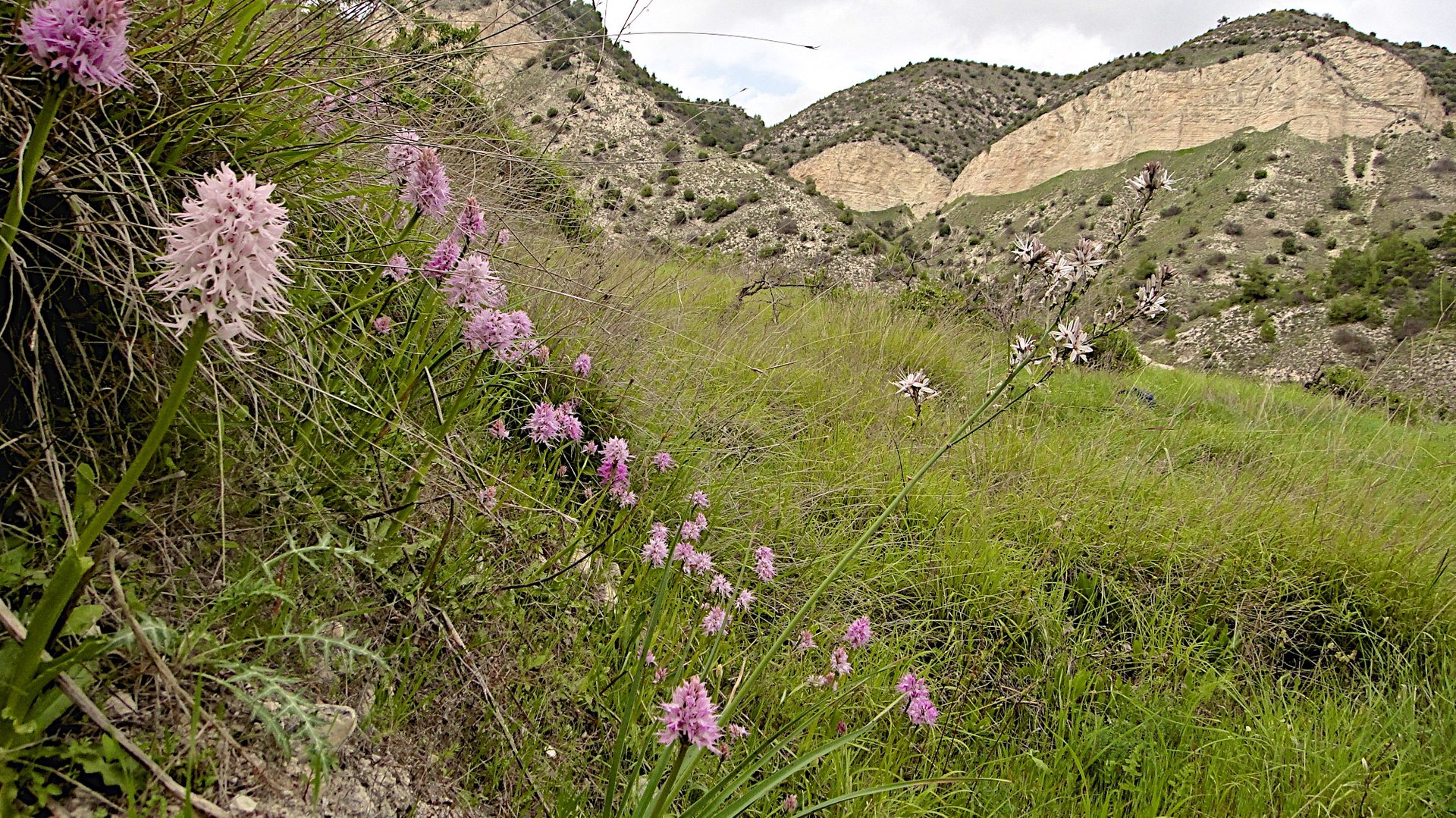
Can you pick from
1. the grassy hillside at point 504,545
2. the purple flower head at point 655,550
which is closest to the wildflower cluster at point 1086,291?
the grassy hillside at point 504,545

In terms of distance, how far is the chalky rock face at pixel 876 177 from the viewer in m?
42.8

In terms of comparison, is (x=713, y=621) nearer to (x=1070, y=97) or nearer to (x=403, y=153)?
(x=403, y=153)

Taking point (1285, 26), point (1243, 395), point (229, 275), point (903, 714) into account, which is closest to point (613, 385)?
point (903, 714)

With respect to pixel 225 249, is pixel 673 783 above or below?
below

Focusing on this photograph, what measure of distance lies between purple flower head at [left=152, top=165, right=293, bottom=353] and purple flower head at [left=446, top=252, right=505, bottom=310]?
648mm

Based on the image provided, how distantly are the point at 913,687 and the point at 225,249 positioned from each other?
2.00m

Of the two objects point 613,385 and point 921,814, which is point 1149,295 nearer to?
point 921,814

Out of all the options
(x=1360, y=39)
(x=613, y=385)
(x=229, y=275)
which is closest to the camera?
(x=229, y=275)

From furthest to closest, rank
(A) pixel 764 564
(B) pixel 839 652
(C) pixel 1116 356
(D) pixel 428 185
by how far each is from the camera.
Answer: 1. (C) pixel 1116 356
2. (A) pixel 764 564
3. (B) pixel 839 652
4. (D) pixel 428 185

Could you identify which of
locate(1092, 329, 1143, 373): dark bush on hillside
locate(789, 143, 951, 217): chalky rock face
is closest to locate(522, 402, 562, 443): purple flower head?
locate(1092, 329, 1143, 373): dark bush on hillside

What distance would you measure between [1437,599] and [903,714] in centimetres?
260

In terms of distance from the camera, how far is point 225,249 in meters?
0.73

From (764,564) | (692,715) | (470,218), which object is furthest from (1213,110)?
(692,715)

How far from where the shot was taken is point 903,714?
2078 mm
